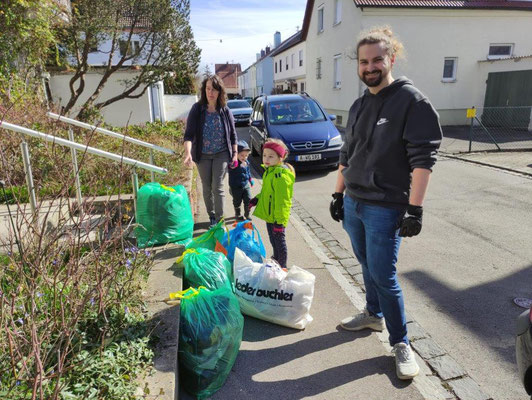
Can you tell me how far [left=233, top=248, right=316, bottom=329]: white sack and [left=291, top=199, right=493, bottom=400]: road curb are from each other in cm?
64

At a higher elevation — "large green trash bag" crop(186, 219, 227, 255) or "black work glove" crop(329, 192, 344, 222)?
"black work glove" crop(329, 192, 344, 222)

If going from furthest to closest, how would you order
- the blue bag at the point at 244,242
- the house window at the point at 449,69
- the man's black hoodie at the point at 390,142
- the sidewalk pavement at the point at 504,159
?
the house window at the point at 449,69
the sidewalk pavement at the point at 504,159
the blue bag at the point at 244,242
the man's black hoodie at the point at 390,142

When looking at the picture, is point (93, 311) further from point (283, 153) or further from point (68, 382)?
point (283, 153)

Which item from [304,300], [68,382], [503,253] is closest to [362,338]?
[304,300]

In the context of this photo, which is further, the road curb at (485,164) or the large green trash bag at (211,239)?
the road curb at (485,164)

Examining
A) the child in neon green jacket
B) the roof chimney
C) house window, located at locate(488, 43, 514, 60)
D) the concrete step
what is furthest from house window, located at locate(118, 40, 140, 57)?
the roof chimney

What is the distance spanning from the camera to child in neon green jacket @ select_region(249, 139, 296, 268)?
365cm

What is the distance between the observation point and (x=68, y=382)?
5.65ft

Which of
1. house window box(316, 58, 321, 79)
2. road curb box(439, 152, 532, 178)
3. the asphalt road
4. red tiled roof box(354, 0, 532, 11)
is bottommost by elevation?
the asphalt road

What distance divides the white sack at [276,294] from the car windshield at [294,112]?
22.1 feet

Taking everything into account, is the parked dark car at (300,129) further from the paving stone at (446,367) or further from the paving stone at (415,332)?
the paving stone at (446,367)

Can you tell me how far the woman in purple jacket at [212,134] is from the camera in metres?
4.43

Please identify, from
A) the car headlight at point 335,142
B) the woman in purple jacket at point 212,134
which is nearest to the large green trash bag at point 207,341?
the woman in purple jacket at point 212,134

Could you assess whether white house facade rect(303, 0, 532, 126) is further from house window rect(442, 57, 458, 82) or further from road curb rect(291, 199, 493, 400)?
road curb rect(291, 199, 493, 400)
